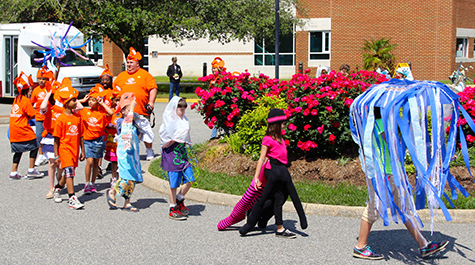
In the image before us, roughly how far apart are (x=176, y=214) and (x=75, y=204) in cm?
147

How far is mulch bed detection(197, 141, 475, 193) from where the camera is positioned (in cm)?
807

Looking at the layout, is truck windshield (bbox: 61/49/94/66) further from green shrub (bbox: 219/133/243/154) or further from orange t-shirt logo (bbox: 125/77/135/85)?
green shrub (bbox: 219/133/243/154)

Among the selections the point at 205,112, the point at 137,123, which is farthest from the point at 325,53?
the point at 137,123

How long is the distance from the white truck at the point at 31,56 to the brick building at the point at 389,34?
52.8ft

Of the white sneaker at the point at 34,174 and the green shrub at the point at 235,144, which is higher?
the green shrub at the point at 235,144

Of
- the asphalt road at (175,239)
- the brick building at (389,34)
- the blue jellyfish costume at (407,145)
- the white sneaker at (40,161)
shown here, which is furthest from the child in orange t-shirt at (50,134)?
the brick building at (389,34)

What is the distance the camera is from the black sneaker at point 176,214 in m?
6.84

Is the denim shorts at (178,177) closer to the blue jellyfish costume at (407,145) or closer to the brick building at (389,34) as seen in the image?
the blue jellyfish costume at (407,145)

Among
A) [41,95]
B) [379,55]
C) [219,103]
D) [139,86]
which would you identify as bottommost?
[219,103]

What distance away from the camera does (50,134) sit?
342 inches

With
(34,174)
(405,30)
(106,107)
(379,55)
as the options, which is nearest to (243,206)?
(106,107)

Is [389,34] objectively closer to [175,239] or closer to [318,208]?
[318,208]

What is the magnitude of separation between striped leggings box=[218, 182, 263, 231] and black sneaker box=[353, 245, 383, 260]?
1300mm

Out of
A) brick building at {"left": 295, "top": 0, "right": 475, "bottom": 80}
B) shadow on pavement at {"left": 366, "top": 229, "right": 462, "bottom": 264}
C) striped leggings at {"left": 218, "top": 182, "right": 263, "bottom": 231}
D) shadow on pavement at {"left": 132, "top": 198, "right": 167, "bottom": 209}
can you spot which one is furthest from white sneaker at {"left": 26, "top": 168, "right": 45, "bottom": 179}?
brick building at {"left": 295, "top": 0, "right": 475, "bottom": 80}
